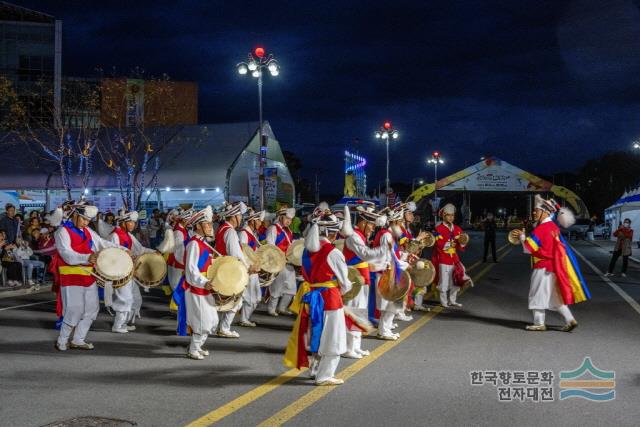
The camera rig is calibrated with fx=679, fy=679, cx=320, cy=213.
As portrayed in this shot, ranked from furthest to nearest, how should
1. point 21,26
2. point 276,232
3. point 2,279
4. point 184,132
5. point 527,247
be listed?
point 21,26 → point 184,132 → point 2,279 → point 276,232 → point 527,247

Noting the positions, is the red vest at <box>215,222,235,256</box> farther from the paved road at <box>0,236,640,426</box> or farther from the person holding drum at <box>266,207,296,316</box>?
the person holding drum at <box>266,207,296,316</box>

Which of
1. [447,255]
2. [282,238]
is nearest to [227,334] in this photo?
[282,238]

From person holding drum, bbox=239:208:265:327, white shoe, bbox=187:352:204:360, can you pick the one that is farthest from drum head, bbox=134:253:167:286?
white shoe, bbox=187:352:204:360

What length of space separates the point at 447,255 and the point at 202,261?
574 cm

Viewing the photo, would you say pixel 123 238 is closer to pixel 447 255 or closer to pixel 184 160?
pixel 447 255

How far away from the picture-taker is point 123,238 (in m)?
10.6

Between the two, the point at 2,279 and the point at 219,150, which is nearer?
the point at 2,279

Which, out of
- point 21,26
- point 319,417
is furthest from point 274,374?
point 21,26

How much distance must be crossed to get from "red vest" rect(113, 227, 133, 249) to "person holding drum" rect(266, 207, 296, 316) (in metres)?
2.49

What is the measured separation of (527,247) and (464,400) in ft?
14.9

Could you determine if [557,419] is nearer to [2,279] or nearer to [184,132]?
[2,279]

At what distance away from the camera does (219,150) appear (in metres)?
30.1

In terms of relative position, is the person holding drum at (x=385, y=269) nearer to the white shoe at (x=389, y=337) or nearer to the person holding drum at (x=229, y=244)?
the white shoe at (x=389, y=337)

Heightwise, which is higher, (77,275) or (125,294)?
(77,275)
